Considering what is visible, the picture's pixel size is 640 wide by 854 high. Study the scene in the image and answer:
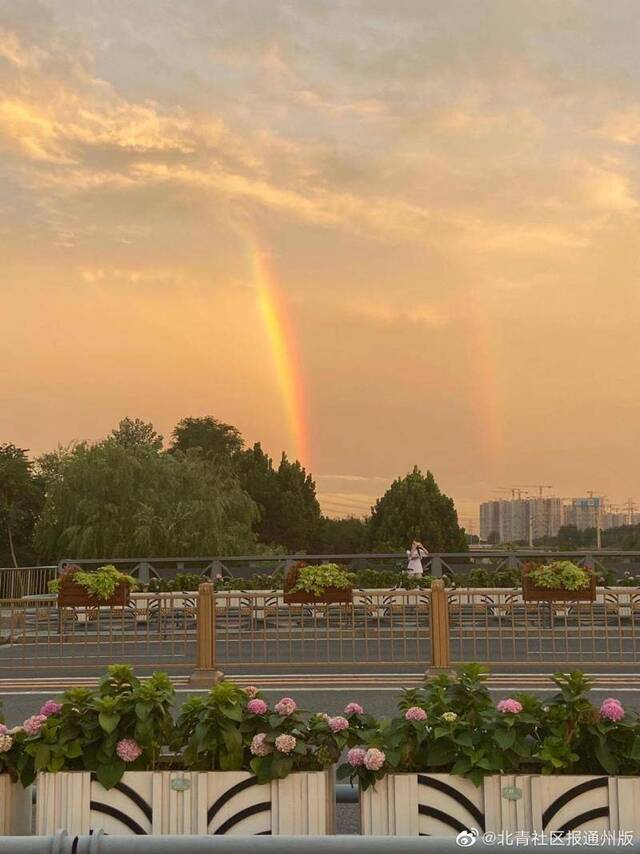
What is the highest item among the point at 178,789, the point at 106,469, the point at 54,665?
the point at 106,469

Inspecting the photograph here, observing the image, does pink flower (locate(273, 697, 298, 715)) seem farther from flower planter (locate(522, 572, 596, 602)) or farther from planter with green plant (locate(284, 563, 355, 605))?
flower planter (locate(522, 572, 596, 602))

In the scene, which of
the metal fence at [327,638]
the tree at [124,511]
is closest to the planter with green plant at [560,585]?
the metal fence at [327,638]

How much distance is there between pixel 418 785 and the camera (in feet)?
15.3

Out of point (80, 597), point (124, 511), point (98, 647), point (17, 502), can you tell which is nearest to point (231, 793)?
point (98, 647)

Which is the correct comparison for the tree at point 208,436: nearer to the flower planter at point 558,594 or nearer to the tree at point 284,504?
the tree at point 284,504

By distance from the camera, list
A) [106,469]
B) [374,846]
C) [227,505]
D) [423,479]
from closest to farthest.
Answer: [374,846], [106,469], [227,505], [423,479]

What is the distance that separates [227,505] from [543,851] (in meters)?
46.2

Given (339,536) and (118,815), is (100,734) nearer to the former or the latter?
(118,815)

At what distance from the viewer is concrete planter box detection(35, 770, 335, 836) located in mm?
4625

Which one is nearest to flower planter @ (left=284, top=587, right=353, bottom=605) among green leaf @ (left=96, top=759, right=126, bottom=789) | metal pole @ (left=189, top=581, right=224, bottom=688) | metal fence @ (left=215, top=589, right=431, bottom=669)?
metal fence @ (left=215, top=589, right=431, bottom=669)

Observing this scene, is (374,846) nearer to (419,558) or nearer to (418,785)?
(418,785)

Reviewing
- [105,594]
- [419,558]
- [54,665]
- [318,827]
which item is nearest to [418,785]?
[318,827]

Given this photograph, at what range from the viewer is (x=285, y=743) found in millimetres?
4625

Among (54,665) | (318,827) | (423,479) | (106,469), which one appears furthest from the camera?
(423,479)
